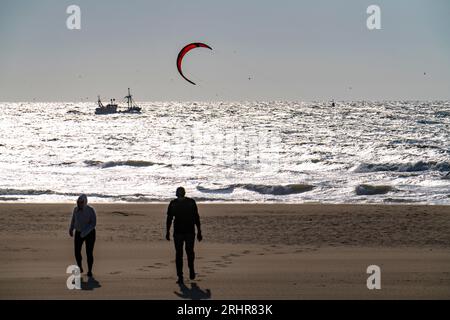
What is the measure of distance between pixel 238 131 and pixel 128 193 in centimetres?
4382

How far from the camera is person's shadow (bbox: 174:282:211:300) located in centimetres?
899

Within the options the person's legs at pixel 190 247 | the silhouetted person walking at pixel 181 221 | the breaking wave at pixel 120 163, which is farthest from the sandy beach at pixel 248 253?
the breaking wave at pixel 120 163

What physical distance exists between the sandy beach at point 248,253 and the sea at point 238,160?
501 cm

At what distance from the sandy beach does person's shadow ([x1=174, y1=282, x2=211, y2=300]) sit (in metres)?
0.01

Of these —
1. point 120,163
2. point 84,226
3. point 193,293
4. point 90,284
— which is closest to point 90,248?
point 84,226

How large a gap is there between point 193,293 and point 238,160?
1258 inches

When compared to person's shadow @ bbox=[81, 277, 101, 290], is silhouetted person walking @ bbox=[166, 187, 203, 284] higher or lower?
higher

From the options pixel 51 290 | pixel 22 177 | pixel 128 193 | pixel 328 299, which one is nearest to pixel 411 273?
pixel 328 299

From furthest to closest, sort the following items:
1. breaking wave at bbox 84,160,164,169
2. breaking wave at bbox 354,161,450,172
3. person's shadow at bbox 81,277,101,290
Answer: breaking wave at bbox 84,160,164,169 → breaking wave at bbox 354,161,450,172 → person's shadow at bbox 81,277,101,290

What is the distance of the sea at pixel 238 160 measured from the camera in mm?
25469

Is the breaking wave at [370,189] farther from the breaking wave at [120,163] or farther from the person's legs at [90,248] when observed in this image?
the breaking wave at [120,163]

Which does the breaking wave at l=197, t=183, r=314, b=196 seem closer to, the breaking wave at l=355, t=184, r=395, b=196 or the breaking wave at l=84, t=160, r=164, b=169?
the breaking wave at l=355, t=184, r=395, b=196

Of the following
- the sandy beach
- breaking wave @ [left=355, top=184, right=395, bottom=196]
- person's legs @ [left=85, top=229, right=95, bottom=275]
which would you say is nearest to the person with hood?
person's legs @ [left=85, top=229, right=95, bottom=275]

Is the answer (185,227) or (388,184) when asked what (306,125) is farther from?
(185,227)
